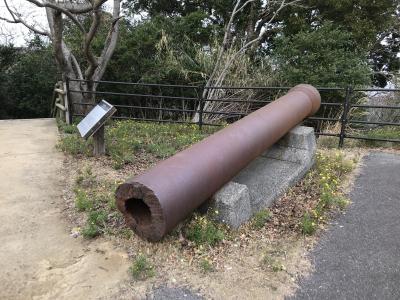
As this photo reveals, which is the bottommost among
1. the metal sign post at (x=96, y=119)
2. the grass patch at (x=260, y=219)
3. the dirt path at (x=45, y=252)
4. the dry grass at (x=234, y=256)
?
the dirt path at (x=45, y=252)

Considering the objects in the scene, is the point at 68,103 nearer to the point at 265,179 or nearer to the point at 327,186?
the point at 265,179

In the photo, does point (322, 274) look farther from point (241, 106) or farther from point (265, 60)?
point (265, 60)

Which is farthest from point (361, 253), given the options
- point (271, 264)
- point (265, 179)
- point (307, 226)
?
point (265, 179)

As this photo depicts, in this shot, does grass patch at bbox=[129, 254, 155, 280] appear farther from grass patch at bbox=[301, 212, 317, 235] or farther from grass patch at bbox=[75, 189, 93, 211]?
grass patch at bbox=[301, 212, 317, 235]

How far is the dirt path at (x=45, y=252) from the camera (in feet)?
9.06

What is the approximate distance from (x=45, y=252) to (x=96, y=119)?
7.43ft

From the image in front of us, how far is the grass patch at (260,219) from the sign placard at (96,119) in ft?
7.97

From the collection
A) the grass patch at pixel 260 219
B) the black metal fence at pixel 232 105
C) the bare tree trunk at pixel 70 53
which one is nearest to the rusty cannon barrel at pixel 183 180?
the grass patch at pixel 260 219

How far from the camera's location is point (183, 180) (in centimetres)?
292

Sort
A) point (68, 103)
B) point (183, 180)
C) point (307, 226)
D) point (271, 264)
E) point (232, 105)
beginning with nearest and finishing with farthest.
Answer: point (183, 180) → point (271, 264) → point (307, 226) → point (68, 103) → point (232, 105)

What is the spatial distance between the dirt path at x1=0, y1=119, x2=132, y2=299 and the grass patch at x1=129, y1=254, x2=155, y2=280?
0.22 feet

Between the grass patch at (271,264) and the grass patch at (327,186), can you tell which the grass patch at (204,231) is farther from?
the grass patch at (327,186)

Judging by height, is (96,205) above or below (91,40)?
below

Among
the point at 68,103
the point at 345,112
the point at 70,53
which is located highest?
the point at 70,53
